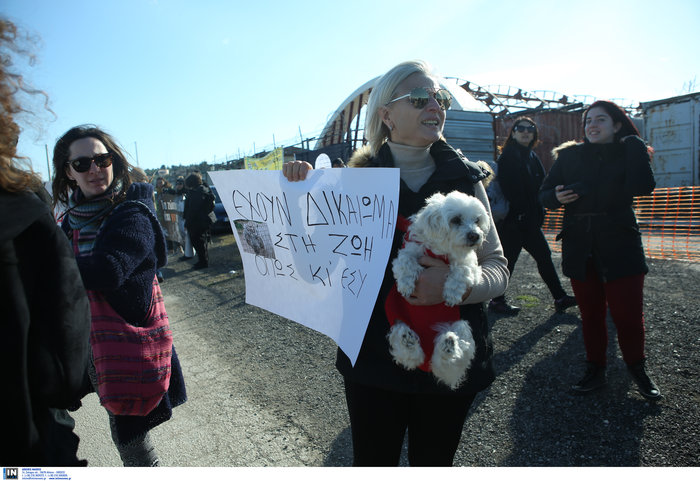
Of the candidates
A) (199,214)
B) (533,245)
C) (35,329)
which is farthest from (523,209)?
(199,214)

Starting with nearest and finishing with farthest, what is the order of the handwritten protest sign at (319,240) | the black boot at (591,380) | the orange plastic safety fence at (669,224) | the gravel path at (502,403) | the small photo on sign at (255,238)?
the handwritten protest sign at (319,240) < the small photo on sign at (255,238) < the gravel path at (502,403) < the black boot at (591,380) < the orange plastic safety fence at (669,224)

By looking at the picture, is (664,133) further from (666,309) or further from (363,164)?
(363,164)

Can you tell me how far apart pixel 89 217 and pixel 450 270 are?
176 centimetres

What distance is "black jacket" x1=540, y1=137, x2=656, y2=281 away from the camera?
115 inches

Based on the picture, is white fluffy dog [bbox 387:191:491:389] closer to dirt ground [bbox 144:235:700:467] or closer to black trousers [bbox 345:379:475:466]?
black trousers [bbox 345:379:475:466]

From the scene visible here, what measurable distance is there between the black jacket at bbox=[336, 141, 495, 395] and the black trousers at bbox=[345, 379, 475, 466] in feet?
0.23

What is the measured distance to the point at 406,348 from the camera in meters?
1.45

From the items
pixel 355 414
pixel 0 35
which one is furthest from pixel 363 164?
pixel 0 35

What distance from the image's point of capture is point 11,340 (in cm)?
90

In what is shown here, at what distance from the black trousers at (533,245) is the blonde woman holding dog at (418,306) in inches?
137

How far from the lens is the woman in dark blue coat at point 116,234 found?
5.90 feet

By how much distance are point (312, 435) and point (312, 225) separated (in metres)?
1.81

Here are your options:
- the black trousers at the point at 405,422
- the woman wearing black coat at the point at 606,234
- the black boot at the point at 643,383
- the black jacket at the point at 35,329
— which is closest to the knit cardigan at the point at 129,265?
the black jacket at the point at 35,329

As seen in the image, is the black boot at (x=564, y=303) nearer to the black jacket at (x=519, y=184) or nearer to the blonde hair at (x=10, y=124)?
the black jacket at (x=519, y=184)
